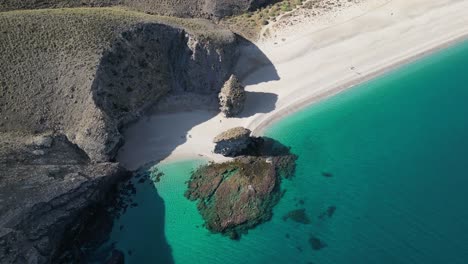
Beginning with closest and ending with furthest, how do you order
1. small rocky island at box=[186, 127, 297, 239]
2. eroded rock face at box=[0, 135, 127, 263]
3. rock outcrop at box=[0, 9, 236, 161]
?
1. eroded rock face at box=[0, 135, 127, 263]
2. small rocky island at box=[186, 127, 297, 239]
3. rock outcrop at box=[0, 9, 236, 161]

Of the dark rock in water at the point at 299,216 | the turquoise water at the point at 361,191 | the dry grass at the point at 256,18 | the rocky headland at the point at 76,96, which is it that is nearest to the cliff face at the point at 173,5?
the dry grass at the point at 256,18

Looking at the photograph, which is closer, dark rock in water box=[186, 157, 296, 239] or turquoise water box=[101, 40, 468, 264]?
turquoise water box=[101, 40, 468, 264]

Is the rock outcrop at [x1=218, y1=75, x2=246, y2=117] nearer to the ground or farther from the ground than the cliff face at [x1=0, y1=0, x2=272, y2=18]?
nearer to the ground

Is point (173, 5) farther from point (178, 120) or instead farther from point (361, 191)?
point (361, 191)

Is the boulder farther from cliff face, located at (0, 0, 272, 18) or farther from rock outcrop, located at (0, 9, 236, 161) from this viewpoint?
cliff face, located at (0, 0, 272, 18)

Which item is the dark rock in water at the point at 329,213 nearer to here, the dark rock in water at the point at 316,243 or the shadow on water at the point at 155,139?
the dark rock in water at the point at 316,243

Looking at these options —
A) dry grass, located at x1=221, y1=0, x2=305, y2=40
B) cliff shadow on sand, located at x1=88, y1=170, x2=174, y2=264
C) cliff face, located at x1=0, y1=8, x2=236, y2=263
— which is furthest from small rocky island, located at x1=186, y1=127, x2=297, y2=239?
dry grass, located at x1=221, y1=0, x2=305, y2=40

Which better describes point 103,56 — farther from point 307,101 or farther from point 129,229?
point 307,101
